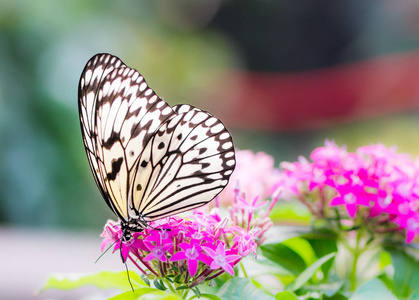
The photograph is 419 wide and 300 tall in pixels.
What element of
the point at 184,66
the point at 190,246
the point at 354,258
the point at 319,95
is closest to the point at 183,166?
the point at 190,246

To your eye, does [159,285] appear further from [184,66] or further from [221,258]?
[184,66]

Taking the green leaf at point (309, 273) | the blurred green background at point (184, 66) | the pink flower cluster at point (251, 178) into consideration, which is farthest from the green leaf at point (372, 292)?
Result: the blurred green background at point (184, 66)

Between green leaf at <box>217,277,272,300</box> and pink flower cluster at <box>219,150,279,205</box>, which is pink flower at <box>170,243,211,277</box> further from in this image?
pink flower cluster at <box>219,150,279,205</box>

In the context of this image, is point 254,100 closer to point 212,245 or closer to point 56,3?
point 56,3

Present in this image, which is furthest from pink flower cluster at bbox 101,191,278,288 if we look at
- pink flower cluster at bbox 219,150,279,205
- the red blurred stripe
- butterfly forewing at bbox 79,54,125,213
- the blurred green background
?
the red blurred stripe

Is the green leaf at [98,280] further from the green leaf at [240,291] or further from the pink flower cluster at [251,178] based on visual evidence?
the pink flower cluster at [251,178]
